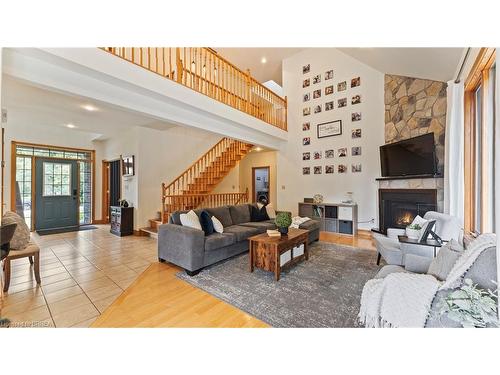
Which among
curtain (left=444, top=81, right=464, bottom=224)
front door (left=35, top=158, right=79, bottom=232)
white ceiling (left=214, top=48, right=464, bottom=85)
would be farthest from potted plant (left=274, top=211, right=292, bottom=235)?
front door (left=35, top=158, right=79, bottom=232)

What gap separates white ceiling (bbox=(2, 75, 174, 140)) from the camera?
3.12 m

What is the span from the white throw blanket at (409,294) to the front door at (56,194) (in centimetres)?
730

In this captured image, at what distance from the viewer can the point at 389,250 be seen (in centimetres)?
240

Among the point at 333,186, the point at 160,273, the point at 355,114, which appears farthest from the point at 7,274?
the point at 355,114

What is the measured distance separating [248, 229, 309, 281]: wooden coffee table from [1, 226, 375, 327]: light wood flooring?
0.76 metres

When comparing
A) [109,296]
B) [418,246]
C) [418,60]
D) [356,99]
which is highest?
[356,99]

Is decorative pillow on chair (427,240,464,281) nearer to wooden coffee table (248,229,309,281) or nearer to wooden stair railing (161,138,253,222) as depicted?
wooden coffee table (248,229,309,281)

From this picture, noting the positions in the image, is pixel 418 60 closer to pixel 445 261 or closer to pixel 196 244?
pixel 445 261

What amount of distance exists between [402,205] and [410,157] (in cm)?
96

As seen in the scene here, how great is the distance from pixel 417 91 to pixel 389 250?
3538 mm

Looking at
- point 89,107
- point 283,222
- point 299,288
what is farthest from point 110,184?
point 299,288

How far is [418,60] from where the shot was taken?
3084 millimetres

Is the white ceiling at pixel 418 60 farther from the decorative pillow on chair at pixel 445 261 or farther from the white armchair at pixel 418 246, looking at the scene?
the decorative pillow on chair at pixel 445 261
